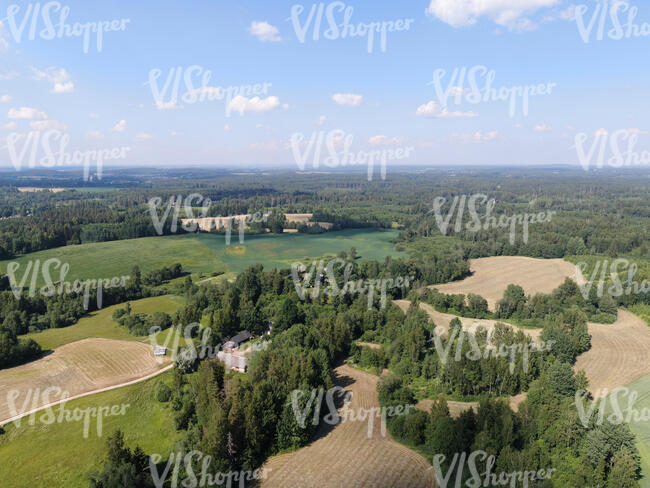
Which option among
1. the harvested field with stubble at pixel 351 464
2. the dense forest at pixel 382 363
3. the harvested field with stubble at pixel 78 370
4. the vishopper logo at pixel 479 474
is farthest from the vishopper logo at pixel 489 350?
the harvested field with stubble at pixel 78 370

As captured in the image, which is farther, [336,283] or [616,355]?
[336,283]

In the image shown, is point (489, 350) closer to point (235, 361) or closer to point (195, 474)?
point (235, 361)

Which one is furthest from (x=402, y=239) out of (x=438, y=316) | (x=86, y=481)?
(x=86, y=481)

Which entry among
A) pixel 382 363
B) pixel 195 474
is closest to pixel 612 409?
pixel 382 363

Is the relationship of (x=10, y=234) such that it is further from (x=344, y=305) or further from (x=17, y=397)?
(x=344, y=305)

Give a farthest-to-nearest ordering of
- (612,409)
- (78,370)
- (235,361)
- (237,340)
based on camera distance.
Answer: (237,340), (235,361), (78,370), (612,409)

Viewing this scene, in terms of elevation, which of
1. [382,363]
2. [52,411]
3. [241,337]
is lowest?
[52,411]

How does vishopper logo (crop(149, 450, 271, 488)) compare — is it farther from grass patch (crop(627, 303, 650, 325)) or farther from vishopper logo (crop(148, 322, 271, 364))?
grass patch (crop(627, 303, 650, 325))
